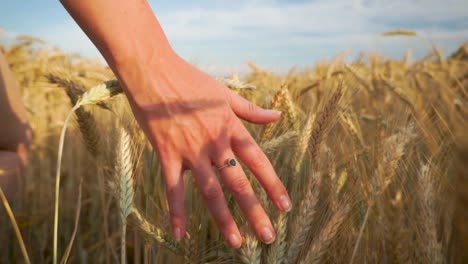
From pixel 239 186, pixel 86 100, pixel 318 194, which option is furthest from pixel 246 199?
pixel 86 100

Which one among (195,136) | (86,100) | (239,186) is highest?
(86,100)

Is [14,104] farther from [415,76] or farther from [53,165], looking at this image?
[415,76]

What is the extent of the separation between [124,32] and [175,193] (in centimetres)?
33

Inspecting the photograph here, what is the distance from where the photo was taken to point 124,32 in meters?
0.82

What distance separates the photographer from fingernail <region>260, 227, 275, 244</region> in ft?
2.71

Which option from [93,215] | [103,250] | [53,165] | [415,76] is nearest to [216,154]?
[103,250]

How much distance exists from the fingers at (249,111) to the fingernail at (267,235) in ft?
0.82

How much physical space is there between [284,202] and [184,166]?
0.71 ft

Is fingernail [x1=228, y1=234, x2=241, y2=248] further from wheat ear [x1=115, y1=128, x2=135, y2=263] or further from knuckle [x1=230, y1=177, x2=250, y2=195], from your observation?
wheat ear [x1=115, y1=128, x2=135, y2=263]

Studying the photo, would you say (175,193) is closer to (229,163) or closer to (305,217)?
(229,163)

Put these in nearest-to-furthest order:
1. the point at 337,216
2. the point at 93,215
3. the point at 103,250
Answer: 1. the point at 337,216
2. the point at 103,250
3. the point at 93,215

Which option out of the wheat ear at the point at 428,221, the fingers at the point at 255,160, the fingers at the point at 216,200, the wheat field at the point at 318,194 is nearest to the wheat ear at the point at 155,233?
the wheat field at the point at 318,194

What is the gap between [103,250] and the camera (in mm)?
1641

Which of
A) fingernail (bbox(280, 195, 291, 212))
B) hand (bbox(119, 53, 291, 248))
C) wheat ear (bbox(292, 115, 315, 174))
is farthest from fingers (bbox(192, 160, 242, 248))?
wheat ear (bbox(292, 115, 315, 174))
